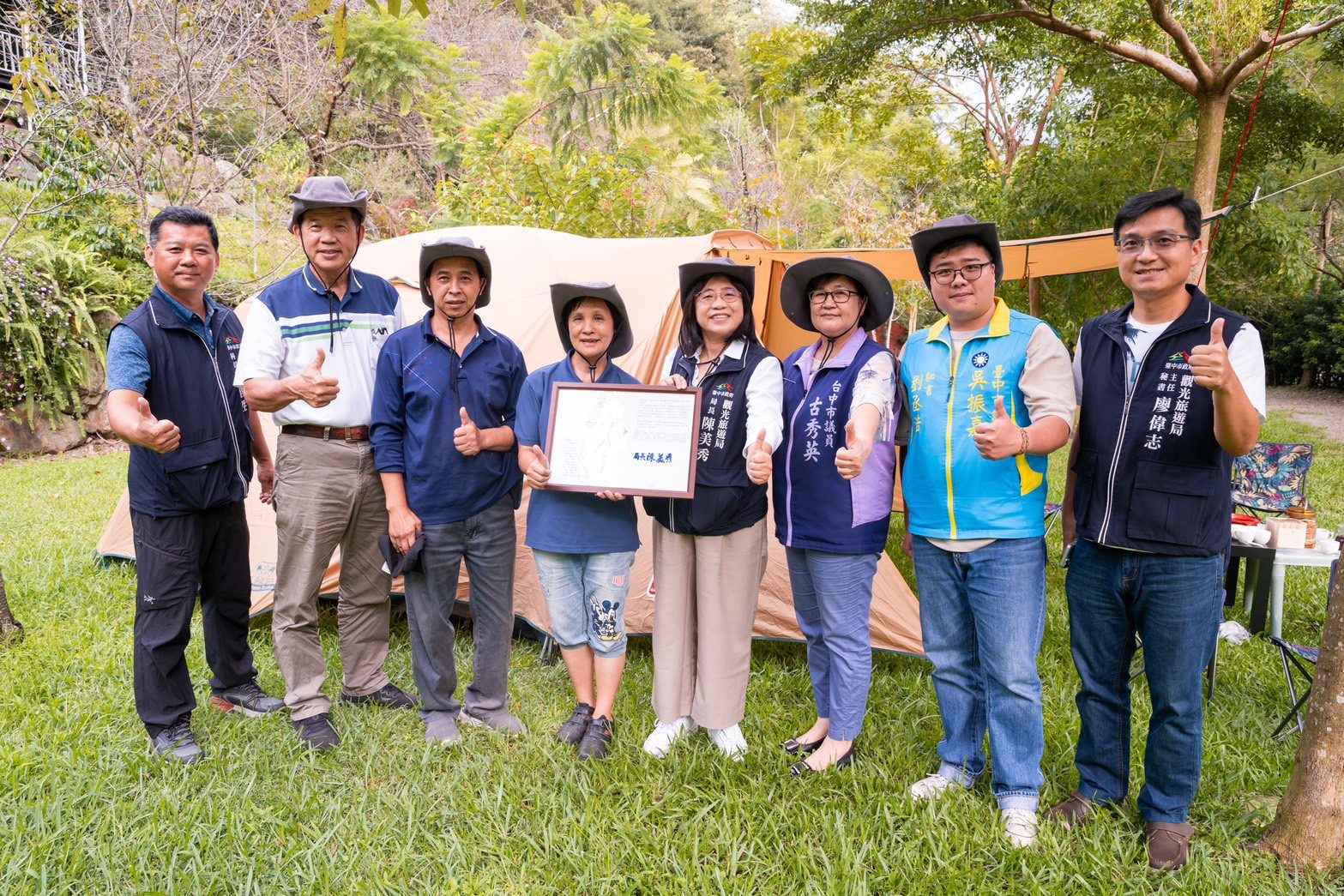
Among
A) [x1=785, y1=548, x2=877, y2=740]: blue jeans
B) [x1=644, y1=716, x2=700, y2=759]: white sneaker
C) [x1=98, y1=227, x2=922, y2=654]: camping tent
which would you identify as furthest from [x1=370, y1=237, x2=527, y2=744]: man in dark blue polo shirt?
[x1=785, y1=548, x2=877, y2=740]: blue jeans

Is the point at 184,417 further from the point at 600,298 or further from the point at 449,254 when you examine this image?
the point at 600,298

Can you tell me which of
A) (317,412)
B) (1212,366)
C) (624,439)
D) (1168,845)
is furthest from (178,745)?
(1212,366)

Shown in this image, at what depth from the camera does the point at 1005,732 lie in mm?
2650

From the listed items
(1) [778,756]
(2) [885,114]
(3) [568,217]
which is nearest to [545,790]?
(1) [778,756]

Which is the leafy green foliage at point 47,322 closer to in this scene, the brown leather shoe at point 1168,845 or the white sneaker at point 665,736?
the white sneaker at point 665,736

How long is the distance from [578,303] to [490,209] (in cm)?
682

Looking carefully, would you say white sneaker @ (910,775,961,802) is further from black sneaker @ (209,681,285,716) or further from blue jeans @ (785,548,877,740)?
black sneaker @ (209,681,285,716)

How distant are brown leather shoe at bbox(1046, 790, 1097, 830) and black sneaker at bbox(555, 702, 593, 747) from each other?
165 centimetres

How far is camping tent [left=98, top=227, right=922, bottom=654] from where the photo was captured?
13.8 ft

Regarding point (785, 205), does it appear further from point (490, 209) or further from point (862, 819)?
point (862, 819)

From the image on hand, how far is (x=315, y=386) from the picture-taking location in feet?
9.77

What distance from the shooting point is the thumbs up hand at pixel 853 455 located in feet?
8.55

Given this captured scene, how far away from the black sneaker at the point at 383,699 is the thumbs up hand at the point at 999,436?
8.42ft

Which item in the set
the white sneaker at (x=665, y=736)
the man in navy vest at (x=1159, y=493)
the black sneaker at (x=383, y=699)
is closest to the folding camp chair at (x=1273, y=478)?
the man in navy vest at (x=1159, y=493)
